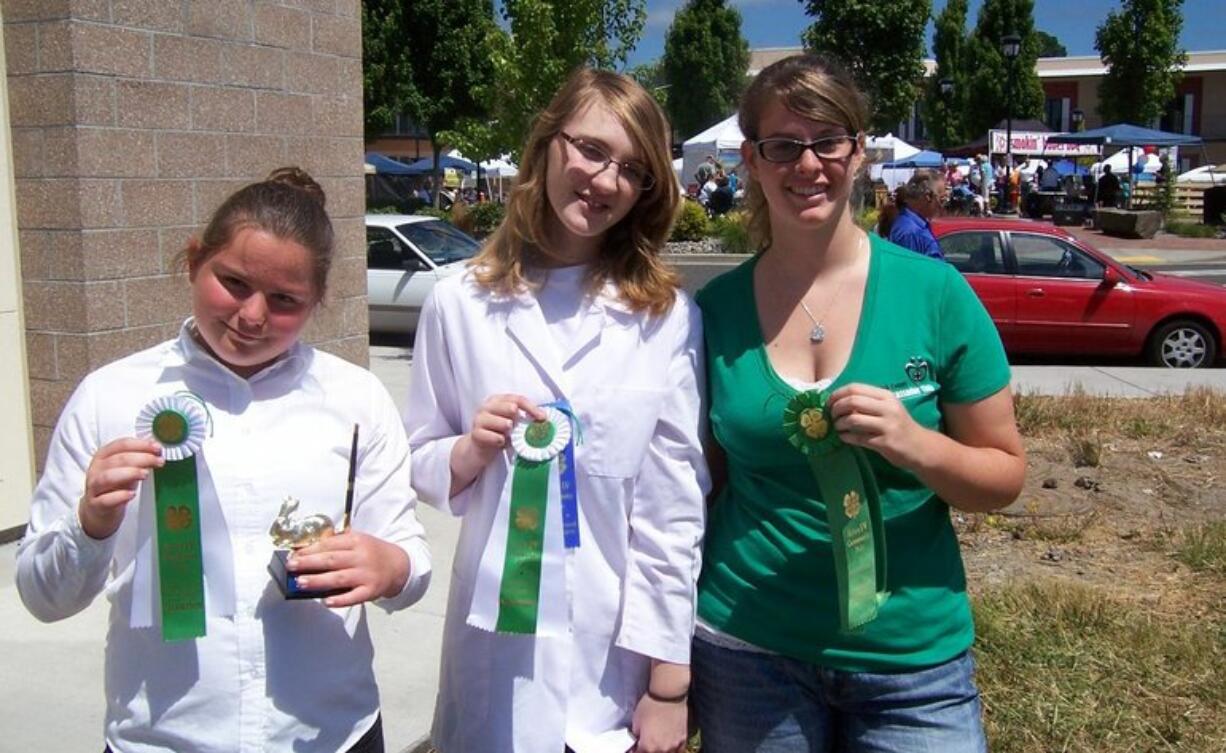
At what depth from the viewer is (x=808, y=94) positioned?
2.14 meters

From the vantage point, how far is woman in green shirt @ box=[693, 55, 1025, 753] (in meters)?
2.08

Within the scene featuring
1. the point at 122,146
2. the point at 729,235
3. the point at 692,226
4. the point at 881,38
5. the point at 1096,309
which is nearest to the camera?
the point at 122,146

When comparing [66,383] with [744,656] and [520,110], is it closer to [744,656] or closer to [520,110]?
[744,656]

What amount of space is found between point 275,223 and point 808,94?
980 mm

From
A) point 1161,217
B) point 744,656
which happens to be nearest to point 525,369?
point 744,656

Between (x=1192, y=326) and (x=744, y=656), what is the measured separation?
1091cm

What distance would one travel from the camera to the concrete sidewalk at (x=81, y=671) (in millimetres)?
3504

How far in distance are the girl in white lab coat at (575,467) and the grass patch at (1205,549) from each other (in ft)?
12.2

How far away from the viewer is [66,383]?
16.6ft

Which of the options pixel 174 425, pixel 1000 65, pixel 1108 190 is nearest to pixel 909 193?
pixel 174 425

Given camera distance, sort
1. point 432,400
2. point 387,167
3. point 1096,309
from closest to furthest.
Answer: point 432,400 → point 1096,309 → point 387,167

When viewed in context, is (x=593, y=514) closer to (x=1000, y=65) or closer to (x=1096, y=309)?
(x=1096, y=309)

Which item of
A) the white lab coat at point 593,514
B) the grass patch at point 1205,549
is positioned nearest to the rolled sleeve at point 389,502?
the white lab coat at point 593,514

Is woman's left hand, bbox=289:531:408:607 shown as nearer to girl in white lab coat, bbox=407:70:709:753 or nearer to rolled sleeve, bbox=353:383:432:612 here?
rolled sleeve, bbox=353:383:432:612
